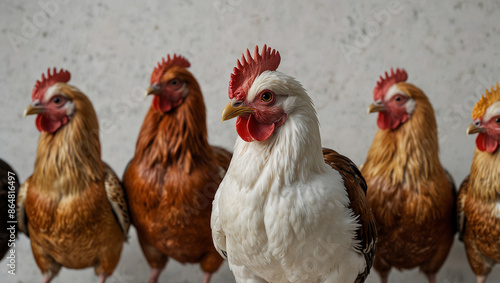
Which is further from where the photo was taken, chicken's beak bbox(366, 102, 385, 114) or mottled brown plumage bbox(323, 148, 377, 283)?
chicken's beak bbox(366, 102, 385, 114)

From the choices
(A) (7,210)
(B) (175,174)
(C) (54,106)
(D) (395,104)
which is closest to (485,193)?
(D) (395,104)

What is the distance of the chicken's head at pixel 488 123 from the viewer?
2.02 metres

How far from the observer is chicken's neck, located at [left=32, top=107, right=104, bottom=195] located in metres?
2.11

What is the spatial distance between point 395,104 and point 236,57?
3.68 ft

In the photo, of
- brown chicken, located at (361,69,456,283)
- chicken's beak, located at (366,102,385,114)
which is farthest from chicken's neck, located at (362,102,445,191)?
chicken's beak, located at (366,102,385,114)

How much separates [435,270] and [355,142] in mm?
891

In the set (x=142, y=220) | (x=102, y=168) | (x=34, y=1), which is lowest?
(x=142, y=220)

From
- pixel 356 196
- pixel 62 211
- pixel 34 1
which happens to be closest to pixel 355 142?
pixel 356 196

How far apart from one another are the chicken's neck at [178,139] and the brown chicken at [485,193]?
3.87ft

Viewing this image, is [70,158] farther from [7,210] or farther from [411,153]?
[411,153]

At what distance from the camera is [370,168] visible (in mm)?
2234

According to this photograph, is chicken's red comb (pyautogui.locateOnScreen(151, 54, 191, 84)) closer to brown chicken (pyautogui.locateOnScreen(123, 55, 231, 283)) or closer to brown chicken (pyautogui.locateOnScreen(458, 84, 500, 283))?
brown chicken (pyautogui.locateOnScreen(123, 55, 231, 283))

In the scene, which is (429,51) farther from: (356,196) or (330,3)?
(356,196)

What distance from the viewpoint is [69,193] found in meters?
2.10
